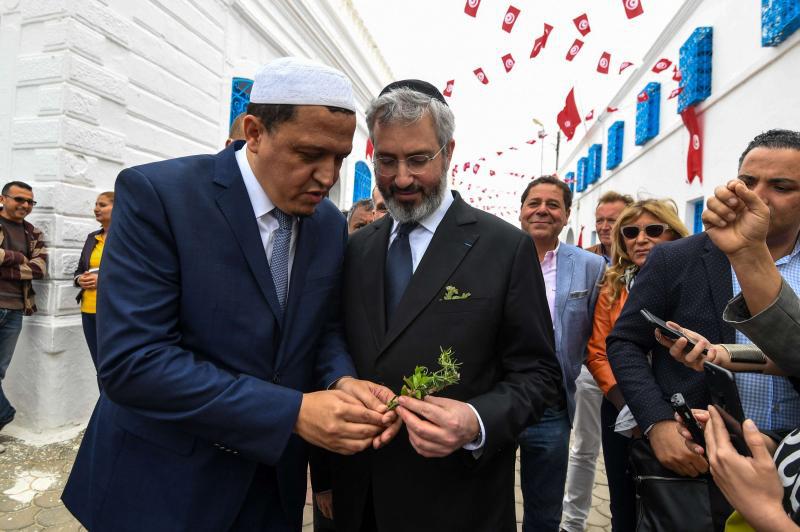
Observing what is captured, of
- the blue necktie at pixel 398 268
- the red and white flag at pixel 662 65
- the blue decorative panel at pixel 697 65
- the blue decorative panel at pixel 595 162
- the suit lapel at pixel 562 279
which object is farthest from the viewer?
the blue decorative panel at pixel 595 162

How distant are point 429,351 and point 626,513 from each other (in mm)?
1867

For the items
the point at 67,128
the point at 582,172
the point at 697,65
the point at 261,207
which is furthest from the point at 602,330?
the point at 582,172

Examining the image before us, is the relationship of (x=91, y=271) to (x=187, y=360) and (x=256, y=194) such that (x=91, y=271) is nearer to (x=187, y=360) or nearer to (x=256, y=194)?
(x=256, y=194)

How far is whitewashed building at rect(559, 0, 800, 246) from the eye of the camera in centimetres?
620

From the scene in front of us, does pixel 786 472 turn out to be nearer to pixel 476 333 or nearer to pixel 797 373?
pixel 797 373

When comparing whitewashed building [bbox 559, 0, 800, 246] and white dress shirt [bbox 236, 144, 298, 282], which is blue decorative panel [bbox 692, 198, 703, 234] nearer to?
whitewashed building [bbox 559, 0, 800, 246]

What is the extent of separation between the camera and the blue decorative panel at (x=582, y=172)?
19281 millimetres

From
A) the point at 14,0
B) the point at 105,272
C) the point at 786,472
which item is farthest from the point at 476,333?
the point at 14,0

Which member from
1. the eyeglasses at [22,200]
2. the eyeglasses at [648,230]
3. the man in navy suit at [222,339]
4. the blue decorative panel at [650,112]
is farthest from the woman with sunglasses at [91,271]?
the blue decorative panel at [650,112]

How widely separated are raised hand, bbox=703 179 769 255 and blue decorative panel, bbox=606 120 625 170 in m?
14.5

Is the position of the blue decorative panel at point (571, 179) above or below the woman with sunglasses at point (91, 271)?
above

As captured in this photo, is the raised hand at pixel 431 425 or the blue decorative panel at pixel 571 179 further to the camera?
the blue decorative panel at pixel 571 179

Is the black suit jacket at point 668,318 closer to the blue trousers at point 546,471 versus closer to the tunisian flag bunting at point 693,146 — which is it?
the blue trousers at point 546,471

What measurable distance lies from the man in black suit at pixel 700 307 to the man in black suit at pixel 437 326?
17.8 inches
